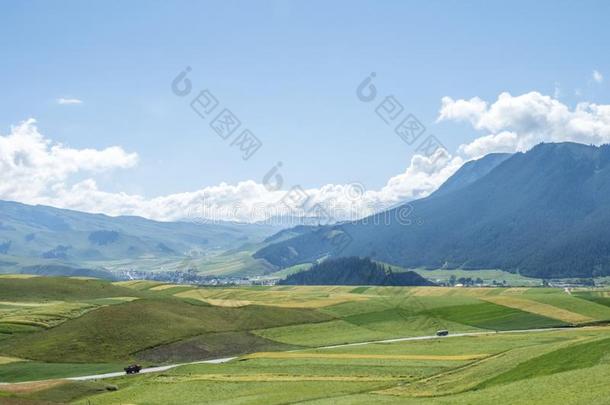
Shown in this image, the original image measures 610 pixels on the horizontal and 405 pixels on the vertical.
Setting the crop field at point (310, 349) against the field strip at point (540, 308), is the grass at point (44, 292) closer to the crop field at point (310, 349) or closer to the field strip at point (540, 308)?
the crop field at point (310, 349)

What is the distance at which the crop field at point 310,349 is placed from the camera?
63000 mm

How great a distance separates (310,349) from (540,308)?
77.7 metres

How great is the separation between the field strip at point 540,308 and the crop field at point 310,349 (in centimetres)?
48

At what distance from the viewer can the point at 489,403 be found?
4841 centimetres

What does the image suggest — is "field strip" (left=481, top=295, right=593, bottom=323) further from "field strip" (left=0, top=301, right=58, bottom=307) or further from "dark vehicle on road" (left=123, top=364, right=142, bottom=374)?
"field strip" (left=0, top=301, right=58, bottom=307)

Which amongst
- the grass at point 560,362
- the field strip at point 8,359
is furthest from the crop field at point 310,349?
the field strip at point 8,359

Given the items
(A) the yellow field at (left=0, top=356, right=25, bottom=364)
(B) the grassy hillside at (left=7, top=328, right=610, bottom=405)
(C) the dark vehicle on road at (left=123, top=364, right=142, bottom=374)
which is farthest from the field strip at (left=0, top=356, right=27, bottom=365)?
(B) the grassy hillside at (left=7, top=328, right=610, bottom=405)

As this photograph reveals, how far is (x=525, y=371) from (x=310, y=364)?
36786mm

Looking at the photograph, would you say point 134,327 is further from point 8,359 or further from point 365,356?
point 365,356

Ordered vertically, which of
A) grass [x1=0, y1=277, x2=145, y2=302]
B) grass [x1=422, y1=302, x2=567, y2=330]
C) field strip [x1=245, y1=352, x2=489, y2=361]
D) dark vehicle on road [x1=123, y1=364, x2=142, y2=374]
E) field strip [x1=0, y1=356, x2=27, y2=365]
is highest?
grass [x1=0, y1=277, x2=145, y2=302]

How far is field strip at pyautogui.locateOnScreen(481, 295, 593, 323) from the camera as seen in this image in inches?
5778

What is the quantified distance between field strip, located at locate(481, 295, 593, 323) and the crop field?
19.1 inches

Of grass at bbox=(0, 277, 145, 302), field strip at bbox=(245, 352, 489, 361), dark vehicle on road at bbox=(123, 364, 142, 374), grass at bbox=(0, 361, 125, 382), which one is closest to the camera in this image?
field strip at bbox=(245, 352, 489, 361)

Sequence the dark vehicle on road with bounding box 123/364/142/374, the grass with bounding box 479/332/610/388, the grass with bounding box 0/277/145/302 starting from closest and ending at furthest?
1. the grass with bounding box 479/332/610/388
2. the dark vehicle on road with bounding box 123/364/142/374
3. the grass with bounding box 0/277/145/302
